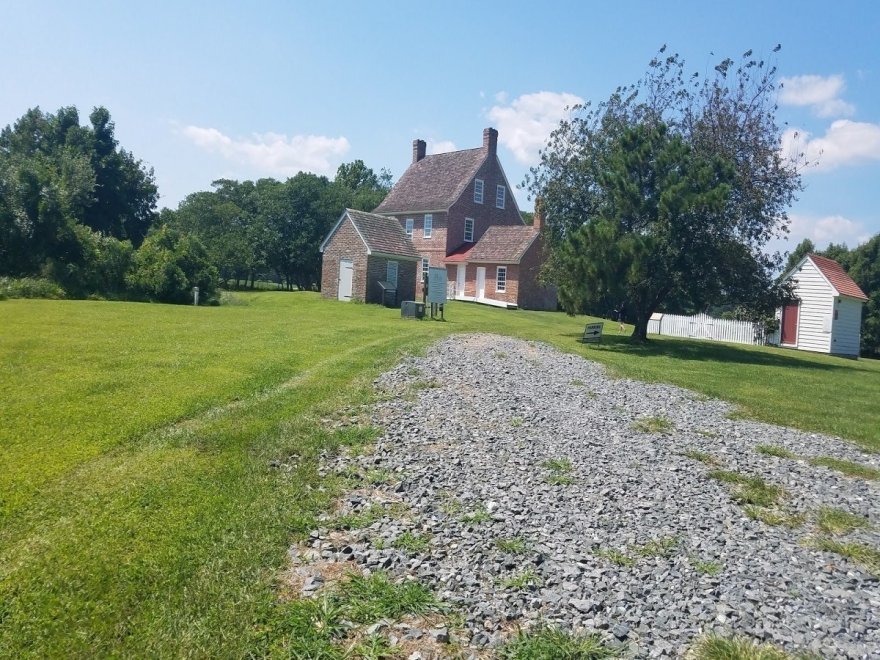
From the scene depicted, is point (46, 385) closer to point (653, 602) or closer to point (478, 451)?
point (478, 451)

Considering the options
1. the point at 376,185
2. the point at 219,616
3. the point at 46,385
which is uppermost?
the point at 376,185

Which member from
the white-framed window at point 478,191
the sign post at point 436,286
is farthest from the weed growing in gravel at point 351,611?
the white-framed window at point 478,191

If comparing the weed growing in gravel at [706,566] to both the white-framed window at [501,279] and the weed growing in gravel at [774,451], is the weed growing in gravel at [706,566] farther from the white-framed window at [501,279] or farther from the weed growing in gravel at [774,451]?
the white-framed window at [501,279]

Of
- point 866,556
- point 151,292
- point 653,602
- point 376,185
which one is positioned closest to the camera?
point 653,602

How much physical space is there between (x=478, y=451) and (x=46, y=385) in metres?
5.85

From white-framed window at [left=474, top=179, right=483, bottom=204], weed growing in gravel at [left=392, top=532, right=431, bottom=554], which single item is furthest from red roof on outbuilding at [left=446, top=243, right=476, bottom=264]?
weed growing in gravel at [left=392, top=532, right=431, bottom=554]

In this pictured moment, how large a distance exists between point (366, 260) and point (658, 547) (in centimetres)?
2912

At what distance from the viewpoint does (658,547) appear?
5078mm

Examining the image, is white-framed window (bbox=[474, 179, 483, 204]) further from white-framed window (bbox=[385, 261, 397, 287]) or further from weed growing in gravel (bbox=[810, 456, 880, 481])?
weed growing in gravel (bbox=[810, 456, 880, 481])

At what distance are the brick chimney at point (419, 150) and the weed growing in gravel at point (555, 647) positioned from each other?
2016 inches

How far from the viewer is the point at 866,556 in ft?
16.8

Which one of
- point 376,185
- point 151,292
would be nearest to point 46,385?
point 151,292

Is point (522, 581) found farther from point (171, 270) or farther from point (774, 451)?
point (171, 270)

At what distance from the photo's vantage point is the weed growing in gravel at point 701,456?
7.73m
